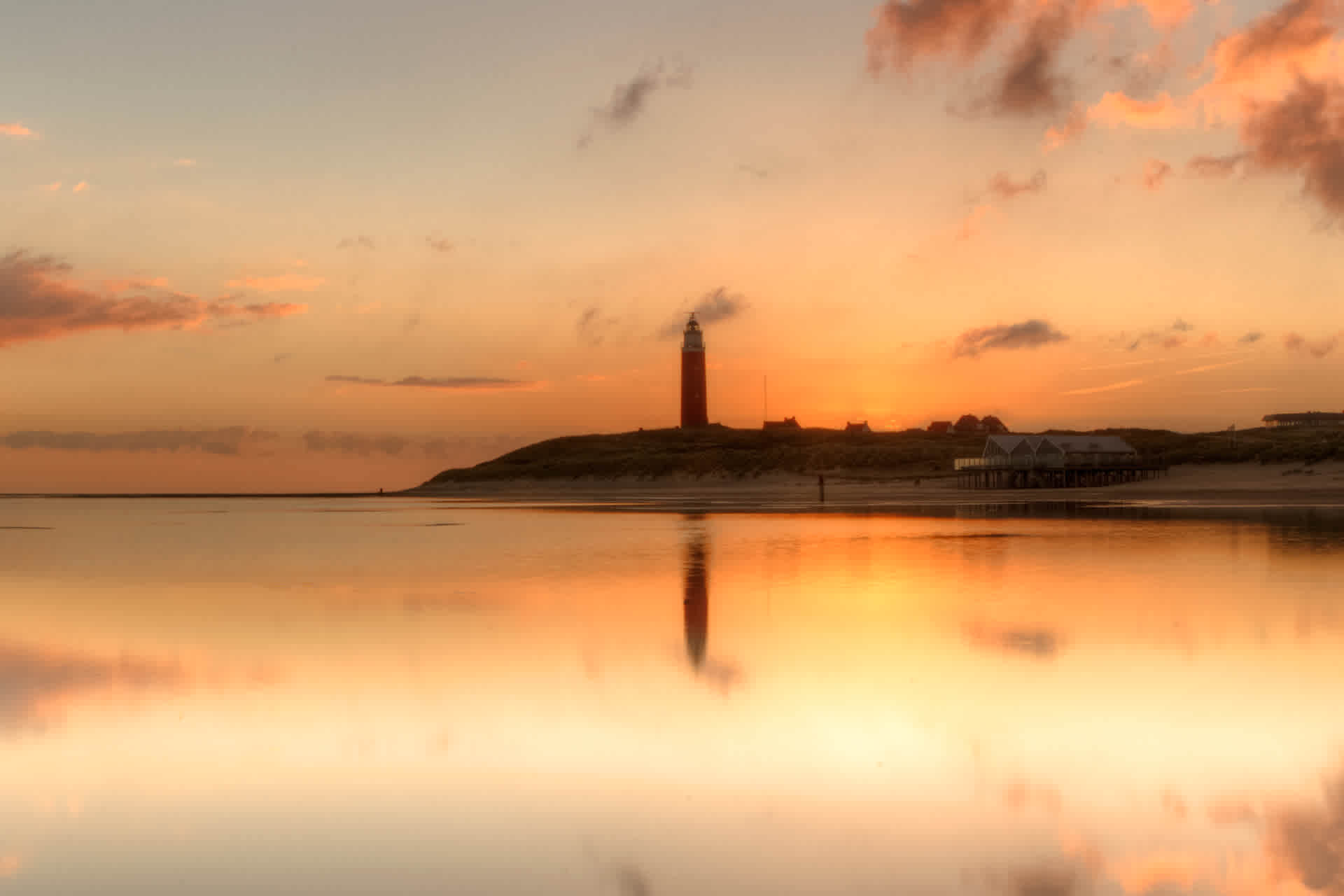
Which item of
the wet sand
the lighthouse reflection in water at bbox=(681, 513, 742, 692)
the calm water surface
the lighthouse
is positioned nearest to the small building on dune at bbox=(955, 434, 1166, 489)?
the wet sand

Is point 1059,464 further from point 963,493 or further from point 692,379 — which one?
point 692,379

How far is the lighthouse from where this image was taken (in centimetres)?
11981

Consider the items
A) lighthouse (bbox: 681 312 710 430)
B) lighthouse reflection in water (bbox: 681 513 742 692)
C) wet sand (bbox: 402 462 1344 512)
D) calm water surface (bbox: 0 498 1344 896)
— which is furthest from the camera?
lighthouse (bbox: 681 312 710 430)

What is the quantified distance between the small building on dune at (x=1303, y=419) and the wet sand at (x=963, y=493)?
73.5 metres

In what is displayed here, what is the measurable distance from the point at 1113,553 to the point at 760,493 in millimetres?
66432

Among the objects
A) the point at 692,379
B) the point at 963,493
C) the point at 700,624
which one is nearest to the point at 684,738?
the point at 700,624

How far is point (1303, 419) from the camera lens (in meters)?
144

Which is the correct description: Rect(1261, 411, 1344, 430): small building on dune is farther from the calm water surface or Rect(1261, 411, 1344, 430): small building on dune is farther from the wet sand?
the calm water surface

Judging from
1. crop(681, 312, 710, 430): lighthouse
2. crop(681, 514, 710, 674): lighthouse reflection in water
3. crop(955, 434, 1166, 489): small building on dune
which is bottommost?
crop(681, 514, 710, 674): lighthouse reflection in water

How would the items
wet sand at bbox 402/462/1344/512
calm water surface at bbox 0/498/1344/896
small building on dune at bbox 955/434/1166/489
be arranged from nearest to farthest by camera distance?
calm water surface at bbox 0/498/1344/896 < wet sand at bbox 402/462/1344/512 < small building on dune at bbox 955/434/1166/489

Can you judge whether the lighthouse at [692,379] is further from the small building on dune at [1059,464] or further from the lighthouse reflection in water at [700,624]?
the lighthouse reflection in water at [700,624]

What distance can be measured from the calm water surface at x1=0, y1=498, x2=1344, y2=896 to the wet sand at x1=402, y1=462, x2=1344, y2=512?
140ft

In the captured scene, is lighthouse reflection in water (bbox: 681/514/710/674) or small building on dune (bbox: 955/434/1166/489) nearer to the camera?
lighthouse reflection in water (bbox: 681/514/710/674)

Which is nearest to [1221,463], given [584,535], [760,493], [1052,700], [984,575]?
[760,493]
